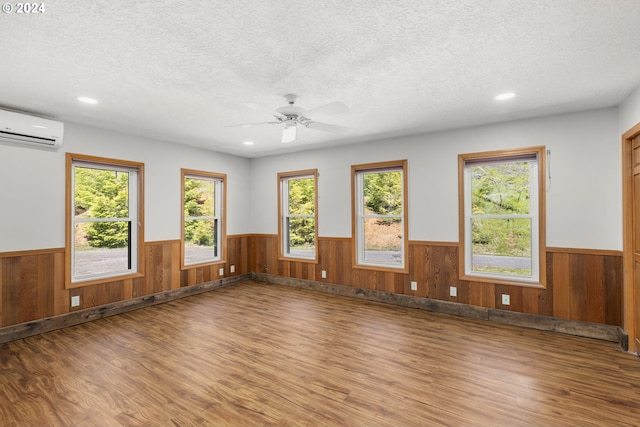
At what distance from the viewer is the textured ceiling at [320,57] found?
180 centimetres

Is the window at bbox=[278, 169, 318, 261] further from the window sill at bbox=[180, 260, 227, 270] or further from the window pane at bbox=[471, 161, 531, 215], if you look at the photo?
the window pane at bbox=[471, 161, 531, 215]

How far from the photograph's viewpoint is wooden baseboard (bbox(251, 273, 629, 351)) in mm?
3354

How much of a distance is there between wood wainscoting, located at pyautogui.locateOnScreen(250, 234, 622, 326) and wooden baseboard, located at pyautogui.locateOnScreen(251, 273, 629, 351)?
0.06 meters

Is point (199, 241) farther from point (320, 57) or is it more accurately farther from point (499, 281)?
point (499, 281)

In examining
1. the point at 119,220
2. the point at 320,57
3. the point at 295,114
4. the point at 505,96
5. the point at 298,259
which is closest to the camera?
the point at 320,57

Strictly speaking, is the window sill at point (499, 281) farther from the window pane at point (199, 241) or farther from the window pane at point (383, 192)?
the window pane at point (199, 241)

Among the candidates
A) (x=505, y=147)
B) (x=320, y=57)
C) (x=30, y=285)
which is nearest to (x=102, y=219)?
(x=30, y=285)

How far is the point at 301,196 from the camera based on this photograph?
236 inches

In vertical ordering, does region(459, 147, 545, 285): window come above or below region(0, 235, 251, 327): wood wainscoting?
above

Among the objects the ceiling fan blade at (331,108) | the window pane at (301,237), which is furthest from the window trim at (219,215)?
the ceiling fan blade at (331,108)

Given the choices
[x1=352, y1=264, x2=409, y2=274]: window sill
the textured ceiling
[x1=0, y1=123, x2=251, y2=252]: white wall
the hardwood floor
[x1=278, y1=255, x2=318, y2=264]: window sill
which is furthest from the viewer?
[x1=278, y1=255, x2=318, y2=264]: window sill

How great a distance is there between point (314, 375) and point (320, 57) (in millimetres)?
2626

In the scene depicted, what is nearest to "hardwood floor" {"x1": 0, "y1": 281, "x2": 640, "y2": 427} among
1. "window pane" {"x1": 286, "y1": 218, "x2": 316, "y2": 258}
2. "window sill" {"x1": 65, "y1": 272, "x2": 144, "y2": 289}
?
"window sill" {"x1": 65, "y1": 272, "x2": 144, "y2": 289}

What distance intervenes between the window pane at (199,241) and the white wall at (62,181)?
362mm
